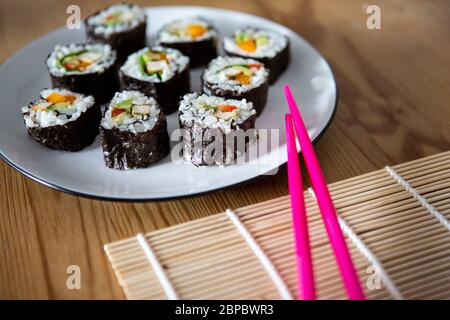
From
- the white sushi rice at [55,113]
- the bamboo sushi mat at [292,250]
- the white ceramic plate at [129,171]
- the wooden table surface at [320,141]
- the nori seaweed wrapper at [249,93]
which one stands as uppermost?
the white sushi rice at [55,113]

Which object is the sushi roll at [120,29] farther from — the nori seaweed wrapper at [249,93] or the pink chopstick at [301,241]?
the pink chopstick at [301,241]

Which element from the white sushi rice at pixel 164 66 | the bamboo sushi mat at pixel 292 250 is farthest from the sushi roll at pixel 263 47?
the bamboo sushi mat at pixel 292 250

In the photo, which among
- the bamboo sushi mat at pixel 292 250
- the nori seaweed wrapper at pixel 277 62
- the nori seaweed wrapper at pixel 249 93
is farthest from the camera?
the nori seaweed wrapper at pixel 277 62

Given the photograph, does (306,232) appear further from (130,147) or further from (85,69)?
(85,69)

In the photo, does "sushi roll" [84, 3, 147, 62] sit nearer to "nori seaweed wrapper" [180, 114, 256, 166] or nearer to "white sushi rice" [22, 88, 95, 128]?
"white sushi rice" [22, 88, 95, 128]

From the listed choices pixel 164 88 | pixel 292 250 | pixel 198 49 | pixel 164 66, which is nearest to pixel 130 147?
pixel 164 88
